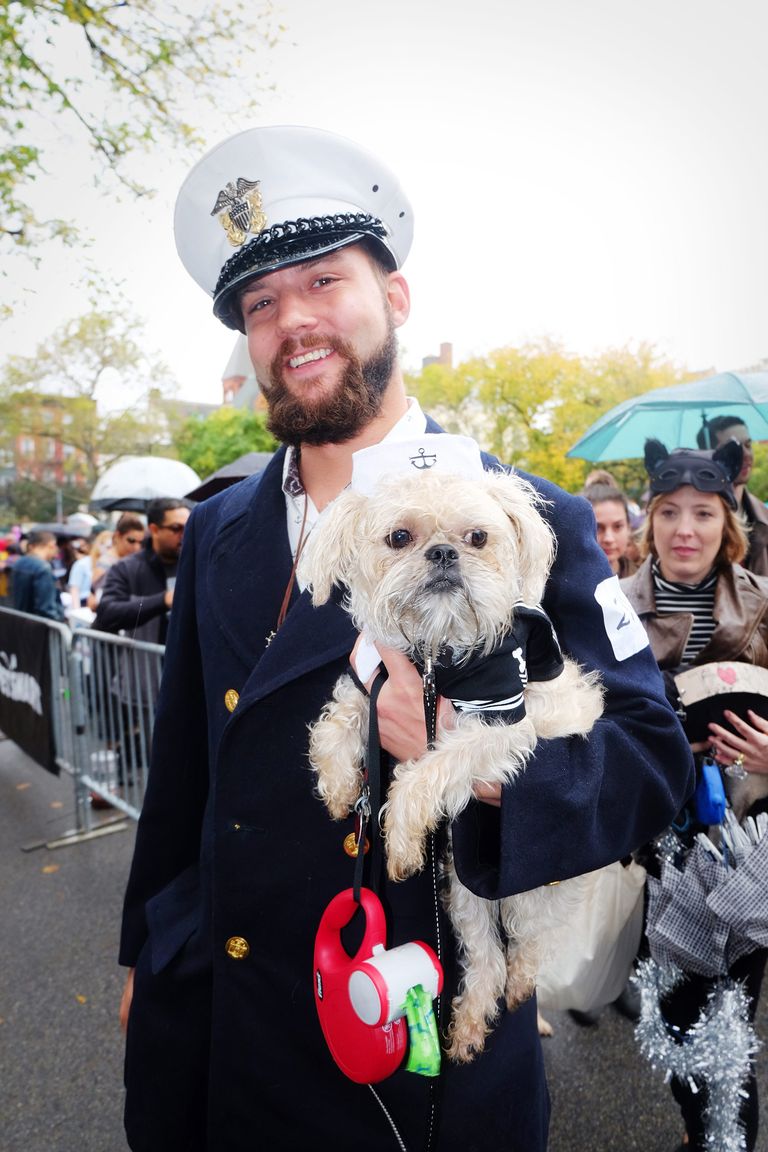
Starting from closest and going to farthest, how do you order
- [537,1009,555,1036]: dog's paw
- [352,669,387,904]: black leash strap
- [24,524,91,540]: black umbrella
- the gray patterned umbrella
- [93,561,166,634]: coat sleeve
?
[352,669,387,904]: black leash strap
the gray patterned umbrella
[537,1009,555,1036]: dog's paw
[93,561,166,634]: coat sleeve
[24,524,91,540]: black umbrella

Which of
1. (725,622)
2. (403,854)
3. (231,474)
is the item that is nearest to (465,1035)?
(403,854)

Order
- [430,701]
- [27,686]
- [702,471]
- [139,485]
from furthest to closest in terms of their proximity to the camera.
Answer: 1. [139,485]
2. [27,686]
3. [702,471]
4. [430,701]

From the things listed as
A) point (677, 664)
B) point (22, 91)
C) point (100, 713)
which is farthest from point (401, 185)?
point (22, 91)

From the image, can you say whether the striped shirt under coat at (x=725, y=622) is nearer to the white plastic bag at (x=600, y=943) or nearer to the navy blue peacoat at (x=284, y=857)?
the white plastic bag at (x=600, y=943)

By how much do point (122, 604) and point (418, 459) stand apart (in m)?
5.75

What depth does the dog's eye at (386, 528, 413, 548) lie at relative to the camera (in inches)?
67.6

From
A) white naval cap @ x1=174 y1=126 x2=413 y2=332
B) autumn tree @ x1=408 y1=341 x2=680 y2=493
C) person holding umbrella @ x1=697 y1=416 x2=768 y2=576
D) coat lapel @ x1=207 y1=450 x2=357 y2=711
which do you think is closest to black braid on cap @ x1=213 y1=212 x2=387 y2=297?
white naval cap @ x1=174 y1=126 x2=413 y2=332

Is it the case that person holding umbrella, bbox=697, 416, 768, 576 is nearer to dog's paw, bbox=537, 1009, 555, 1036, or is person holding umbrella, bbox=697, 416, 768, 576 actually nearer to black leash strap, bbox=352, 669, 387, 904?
dog's paw, bbox=537, 1009, 555, 1036

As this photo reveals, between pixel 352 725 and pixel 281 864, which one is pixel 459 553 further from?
pixel 281 864

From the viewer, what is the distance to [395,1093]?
162cm

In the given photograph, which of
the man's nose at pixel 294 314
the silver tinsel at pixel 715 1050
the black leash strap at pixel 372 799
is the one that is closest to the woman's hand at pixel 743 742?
the silver tinsel at pixel 715 1050

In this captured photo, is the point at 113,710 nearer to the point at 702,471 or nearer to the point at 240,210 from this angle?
the point at 702,471

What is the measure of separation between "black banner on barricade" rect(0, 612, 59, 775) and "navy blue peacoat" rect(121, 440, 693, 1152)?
220 inches

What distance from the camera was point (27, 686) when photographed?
7.40m
